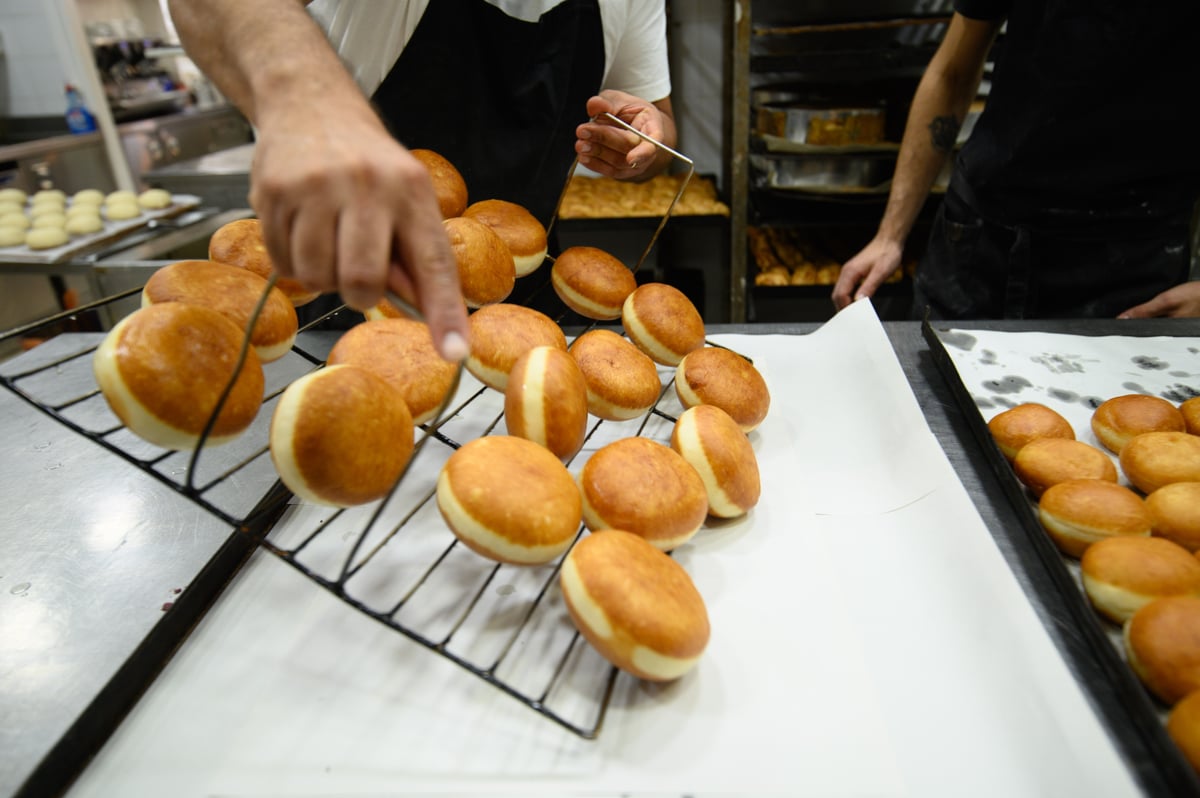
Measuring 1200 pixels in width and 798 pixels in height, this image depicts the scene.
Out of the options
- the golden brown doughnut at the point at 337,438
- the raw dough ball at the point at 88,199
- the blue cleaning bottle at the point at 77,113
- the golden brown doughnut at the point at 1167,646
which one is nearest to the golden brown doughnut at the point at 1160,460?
the golden brown doughnut at the point at 1167,646

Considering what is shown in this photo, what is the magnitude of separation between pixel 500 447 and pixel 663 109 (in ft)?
4.91

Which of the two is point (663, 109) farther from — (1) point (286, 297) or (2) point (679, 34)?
(2) point (679, 34)

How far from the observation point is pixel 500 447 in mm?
916

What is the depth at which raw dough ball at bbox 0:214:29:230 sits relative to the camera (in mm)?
3123

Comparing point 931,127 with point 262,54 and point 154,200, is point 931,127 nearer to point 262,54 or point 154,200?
point 262,54

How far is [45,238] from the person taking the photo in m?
2.96

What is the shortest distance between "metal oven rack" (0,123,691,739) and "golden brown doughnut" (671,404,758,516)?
213mm

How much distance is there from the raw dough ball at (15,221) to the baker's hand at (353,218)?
3.43 m

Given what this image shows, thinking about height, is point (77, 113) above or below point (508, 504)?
above

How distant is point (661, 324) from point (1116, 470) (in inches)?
33.0

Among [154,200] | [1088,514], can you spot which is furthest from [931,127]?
[154,200]

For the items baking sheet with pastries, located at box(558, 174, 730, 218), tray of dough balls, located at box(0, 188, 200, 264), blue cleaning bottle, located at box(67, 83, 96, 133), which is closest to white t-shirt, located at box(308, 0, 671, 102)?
baking sheet with pastries, located at box(558, 174, 730, 218)

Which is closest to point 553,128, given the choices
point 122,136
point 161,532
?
point 161,532

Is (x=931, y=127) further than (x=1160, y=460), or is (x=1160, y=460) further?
(x=931, y=127)
